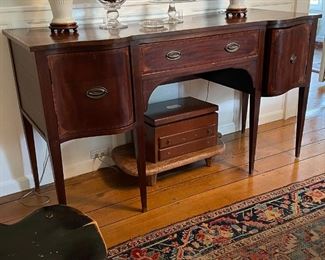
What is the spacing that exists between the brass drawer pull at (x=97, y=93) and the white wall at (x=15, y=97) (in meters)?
0.59

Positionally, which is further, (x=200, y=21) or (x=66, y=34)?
(x=200, y=21)

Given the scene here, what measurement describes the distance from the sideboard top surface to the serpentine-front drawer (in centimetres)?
4

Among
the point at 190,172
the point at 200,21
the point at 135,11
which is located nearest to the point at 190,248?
the point at 190,172

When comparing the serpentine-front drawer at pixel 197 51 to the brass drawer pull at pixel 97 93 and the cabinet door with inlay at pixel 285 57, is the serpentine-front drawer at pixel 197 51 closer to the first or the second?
the cabinet door with inlay at pixel 285 57

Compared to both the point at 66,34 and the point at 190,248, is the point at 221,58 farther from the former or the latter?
the point at 190,248

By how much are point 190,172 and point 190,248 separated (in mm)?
680

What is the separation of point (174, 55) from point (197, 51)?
0.40 ft

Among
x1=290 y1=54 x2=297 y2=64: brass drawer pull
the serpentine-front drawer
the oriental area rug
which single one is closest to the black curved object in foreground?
the oriental area rug

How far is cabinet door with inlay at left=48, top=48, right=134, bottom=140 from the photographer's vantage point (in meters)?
1.51

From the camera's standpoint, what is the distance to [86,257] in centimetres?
99

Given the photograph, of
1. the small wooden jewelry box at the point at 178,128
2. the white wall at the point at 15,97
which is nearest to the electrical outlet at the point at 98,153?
the white wall at the point at 15,97

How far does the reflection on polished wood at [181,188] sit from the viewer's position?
1882mm

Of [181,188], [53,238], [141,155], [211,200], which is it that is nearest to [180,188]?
[181,188]

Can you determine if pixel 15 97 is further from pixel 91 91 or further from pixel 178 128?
pixel 178 128
